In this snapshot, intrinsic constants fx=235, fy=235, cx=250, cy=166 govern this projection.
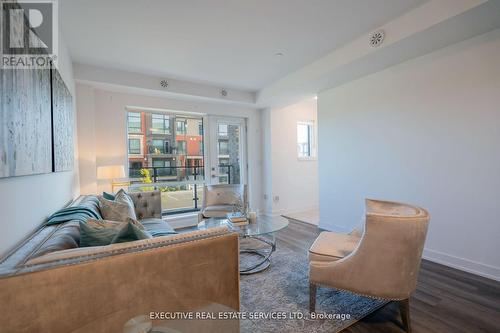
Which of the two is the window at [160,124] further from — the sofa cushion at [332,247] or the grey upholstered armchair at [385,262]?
the grey upholstered armchair at [385,262]

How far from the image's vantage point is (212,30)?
8.18 ft

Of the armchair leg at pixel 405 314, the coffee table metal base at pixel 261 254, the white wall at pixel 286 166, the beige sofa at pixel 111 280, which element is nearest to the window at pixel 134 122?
the white wall at pixel 286 166

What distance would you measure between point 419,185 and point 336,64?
1.82m

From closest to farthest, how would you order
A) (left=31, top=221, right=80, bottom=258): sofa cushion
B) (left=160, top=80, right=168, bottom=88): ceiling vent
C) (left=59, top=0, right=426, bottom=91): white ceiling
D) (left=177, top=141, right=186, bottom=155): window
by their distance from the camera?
(left=31, top=221, right=80, bottom=258): sofa cushion → (left=59, top=0, right=426, bottom=91): white ceiling → (left=160, top=80, right=168, bottom=88): ceiling vent → (left=177, top=141, right=186, bottom=155): window

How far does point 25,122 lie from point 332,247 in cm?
229

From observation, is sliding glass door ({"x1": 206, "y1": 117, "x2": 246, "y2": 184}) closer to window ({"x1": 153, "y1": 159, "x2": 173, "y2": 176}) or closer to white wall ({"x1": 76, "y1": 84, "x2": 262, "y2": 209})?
white wall ({"x1": 76, "y1": 84, "x2": 262, "y2": 209})

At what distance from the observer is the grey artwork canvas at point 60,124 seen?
1972mm

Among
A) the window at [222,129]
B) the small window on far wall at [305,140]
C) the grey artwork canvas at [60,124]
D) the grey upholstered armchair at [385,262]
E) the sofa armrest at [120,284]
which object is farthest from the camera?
the small window on far wall at [305,140]

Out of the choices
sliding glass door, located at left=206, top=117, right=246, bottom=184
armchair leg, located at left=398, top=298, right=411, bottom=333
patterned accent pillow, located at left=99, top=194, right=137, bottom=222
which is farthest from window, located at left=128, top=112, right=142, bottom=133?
armchair leg, located at left=398, top=298, right=411, bottom=333

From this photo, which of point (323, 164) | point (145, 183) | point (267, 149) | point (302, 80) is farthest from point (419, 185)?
point (145, 183)

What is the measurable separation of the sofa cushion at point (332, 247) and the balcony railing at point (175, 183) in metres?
3.08

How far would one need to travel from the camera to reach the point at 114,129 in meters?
3.79

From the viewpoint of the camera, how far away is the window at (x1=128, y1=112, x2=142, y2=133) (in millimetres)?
4082

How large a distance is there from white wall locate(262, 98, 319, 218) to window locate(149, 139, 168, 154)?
214 centimetres
